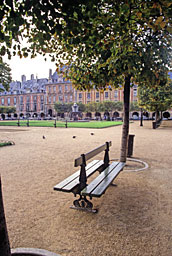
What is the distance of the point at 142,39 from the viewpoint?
569cm

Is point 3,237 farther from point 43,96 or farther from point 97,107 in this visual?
point 43,96

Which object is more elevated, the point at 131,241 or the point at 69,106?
the point at 69,106

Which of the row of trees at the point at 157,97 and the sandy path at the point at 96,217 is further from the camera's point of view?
the row of trees at the point at 157,97

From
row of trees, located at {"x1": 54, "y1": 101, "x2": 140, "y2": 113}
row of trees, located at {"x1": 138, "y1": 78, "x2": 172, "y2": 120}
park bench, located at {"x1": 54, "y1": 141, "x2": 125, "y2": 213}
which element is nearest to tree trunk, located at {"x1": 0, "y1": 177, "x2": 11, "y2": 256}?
park bench, located at {"x1": 54, "y1": 141, "x2": 125, "y2": 213}

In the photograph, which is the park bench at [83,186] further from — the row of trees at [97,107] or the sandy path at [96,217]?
the row of trees at [97,107]

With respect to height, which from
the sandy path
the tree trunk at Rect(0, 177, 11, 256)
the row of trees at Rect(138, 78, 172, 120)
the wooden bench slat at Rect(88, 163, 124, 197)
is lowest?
the sandy path

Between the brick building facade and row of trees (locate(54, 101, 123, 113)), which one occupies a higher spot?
the brick building facade

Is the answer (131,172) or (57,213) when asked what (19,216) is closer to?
(57,213)

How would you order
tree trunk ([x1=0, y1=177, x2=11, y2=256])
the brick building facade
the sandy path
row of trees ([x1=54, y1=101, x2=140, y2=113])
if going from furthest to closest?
the brick building facade, row of trees ([x1=54, y1=101, x2=140, y2=113]), the sandy path, tree trunk ([x1=0, y1=177, x2=11, y2=256])

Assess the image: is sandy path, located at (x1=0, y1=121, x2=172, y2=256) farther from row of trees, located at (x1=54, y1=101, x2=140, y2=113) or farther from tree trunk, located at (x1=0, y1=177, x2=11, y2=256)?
row of trees, located at (x1=54, y1=101, x2=140, y2=113)

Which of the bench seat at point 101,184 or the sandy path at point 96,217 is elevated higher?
the bench seat at point 101,184

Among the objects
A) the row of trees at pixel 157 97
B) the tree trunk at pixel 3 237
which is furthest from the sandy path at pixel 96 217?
the row of trees at pixel 157 97

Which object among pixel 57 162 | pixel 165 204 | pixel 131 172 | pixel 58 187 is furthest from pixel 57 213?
pixel 57 162

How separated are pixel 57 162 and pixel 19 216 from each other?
427 centimetres
